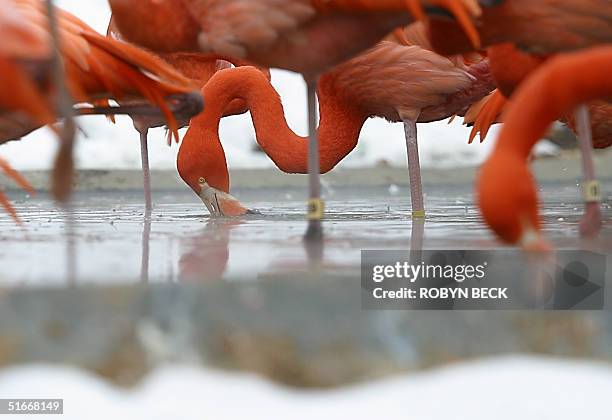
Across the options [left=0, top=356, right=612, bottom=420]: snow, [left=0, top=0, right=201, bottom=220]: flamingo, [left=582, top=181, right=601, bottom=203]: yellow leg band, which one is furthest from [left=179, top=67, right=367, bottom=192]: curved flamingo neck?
[left=0, top=356, right=612, bottom=420]: snow

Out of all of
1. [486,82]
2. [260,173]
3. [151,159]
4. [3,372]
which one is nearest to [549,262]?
[3,372]

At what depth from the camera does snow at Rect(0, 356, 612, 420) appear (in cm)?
153

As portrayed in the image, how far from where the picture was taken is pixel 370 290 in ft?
5.73

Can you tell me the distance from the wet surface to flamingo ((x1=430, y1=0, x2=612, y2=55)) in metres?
0.55

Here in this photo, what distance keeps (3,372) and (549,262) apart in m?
1.10

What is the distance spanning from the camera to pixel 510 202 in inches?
70.3

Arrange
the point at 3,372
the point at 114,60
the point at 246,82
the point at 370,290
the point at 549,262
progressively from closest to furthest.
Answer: the point at 3,372, the point at 370,290, the point at 549,262, the point at 114,60, the point at 246,82

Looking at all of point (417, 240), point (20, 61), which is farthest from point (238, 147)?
point (20, 61)

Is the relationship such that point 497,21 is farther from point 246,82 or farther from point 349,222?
point 246,82

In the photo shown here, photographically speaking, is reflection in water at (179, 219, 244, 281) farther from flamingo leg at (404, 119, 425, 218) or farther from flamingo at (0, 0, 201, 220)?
flamingo leg at (404, 119, 425, 218)

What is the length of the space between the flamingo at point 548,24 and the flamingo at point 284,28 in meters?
0.16

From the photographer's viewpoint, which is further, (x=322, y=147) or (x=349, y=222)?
(x=322, y=147)

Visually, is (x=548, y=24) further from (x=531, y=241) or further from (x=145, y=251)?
(x=145, y=251)

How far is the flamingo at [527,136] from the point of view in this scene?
180 centimetres
